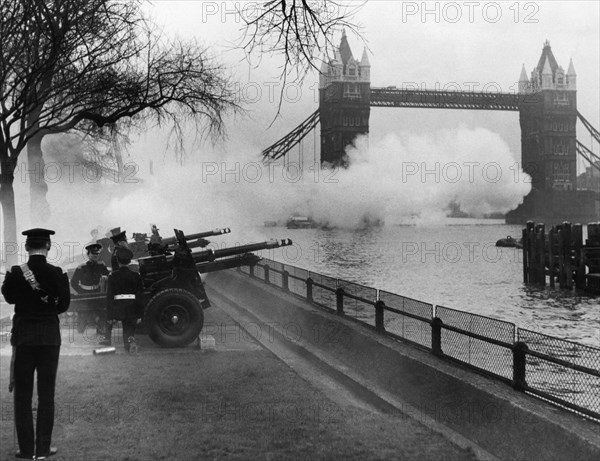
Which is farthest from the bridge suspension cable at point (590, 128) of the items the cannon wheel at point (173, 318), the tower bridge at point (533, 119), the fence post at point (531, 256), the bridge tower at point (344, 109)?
the cannon wheel at point (173, 318)

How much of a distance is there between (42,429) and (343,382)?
4.80m

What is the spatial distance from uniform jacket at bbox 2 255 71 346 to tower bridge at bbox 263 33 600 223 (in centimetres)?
10146

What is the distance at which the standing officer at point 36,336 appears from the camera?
21.1 ft

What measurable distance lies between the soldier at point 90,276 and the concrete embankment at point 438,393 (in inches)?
120

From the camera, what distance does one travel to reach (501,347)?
327 inches

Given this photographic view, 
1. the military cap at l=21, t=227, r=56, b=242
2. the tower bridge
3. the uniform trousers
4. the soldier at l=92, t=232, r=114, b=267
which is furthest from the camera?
the tower bridge

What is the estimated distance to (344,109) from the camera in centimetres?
11800

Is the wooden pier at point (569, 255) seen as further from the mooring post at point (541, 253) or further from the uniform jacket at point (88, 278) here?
the uniform jacket at point (88, 278)

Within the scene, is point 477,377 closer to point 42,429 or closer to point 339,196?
point 42,429

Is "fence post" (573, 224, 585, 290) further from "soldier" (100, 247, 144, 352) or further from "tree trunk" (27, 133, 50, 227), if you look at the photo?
"soldier" (100, 247, 144, 352)

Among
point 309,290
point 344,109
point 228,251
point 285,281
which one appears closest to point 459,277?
point 285,281

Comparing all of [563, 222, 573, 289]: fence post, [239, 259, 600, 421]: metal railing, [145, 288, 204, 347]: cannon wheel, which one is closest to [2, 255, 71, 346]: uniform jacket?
[239, 259, 600, 421]: metal railing

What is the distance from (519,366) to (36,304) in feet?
15.0

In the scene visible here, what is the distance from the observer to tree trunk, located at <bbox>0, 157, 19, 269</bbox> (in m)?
17.0
